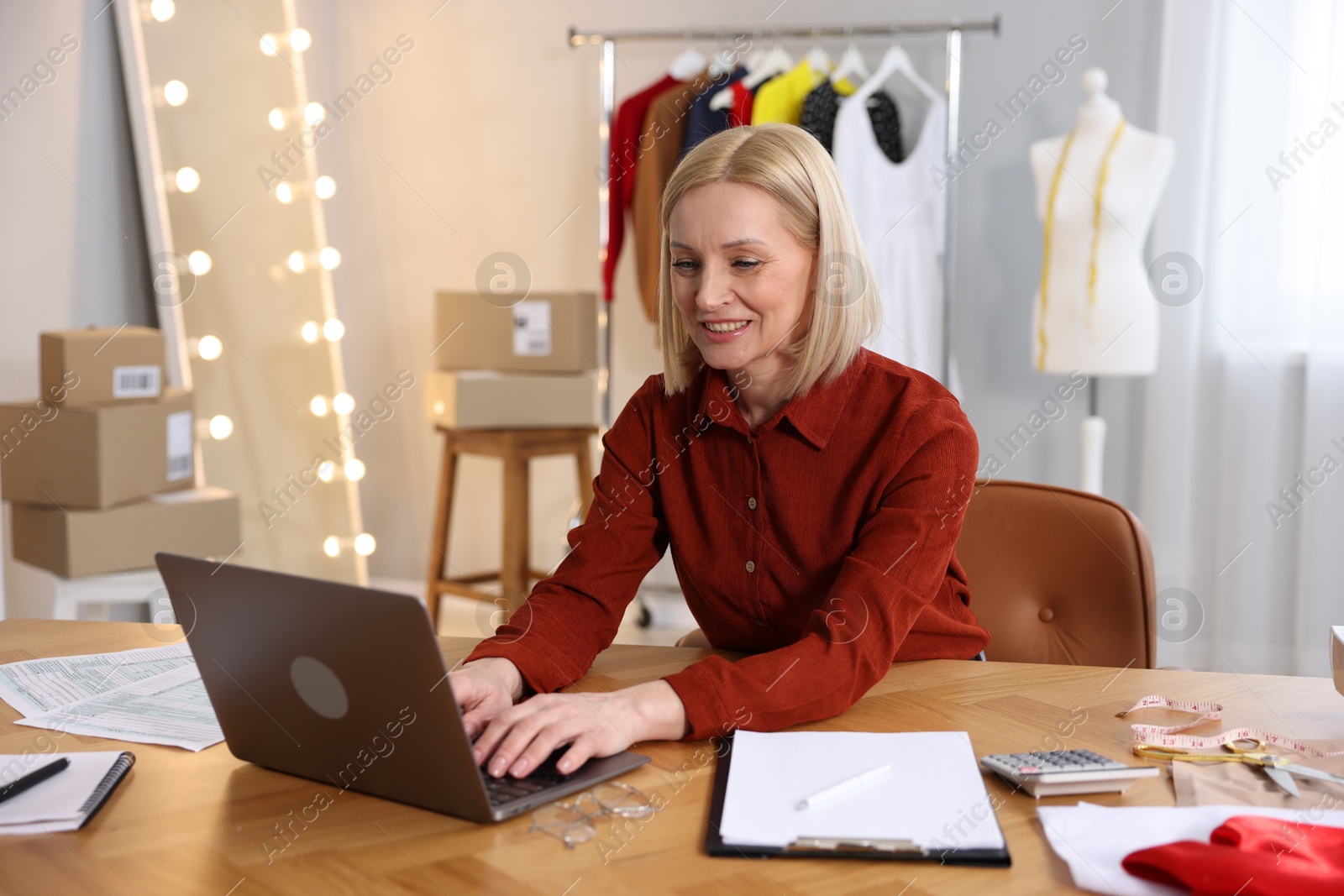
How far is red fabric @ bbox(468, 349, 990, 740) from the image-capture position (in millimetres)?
1223

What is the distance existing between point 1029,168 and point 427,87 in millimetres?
2014

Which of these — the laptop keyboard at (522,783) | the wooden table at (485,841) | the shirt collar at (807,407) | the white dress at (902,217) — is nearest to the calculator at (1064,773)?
the wooden table at (485,841)

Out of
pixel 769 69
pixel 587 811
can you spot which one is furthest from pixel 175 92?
pixel 587 811

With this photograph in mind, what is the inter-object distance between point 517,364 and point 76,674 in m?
2.15

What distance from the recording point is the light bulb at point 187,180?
116 inches

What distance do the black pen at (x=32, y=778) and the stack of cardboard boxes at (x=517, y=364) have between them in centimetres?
232

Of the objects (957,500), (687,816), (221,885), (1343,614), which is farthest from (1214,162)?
(221,885)

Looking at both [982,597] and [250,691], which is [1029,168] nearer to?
[982,597]

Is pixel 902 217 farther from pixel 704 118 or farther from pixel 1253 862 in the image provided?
pixel 1253 862

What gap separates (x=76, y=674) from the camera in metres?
1.25

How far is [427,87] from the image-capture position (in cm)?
392

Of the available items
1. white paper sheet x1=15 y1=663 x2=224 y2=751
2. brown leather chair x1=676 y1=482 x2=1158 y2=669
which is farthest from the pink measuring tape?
white paper sheet x1=15 y1=663 x2=224 y2=751

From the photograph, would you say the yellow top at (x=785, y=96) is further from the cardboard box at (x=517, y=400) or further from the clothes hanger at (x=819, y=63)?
the cardboard box at (x=517, y=400)

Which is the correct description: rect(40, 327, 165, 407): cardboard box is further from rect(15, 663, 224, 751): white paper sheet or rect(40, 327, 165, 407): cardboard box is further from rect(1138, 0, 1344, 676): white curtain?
rect(1138, 0, 1344, 676): white curtain
